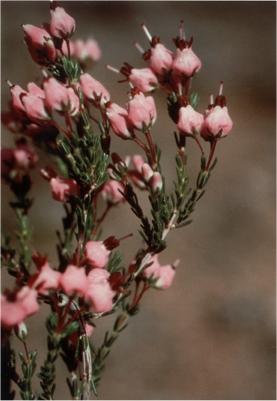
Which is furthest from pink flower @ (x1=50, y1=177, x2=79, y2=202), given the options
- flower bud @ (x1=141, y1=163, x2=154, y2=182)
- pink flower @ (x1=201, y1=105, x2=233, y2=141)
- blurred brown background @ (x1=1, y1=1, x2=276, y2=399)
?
blurred brown background @ (x1=1, y1=1, x2=276, y2=399)

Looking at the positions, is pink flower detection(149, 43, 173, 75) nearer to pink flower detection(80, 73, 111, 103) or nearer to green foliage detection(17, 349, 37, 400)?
pink flower detection(80, 73, 111, 103)

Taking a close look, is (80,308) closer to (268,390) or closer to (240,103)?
(268,390)

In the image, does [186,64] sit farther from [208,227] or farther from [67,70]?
[208,227]

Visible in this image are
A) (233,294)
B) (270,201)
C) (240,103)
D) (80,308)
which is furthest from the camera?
(240,103)

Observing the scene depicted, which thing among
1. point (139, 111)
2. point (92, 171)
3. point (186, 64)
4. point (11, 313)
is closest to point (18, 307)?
point (11, 313)

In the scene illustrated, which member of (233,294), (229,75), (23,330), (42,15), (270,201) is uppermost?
(42,15)

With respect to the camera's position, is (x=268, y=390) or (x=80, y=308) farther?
(x=268, y=390)

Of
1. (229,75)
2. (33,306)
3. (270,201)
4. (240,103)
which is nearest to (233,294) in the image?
(270,201)
